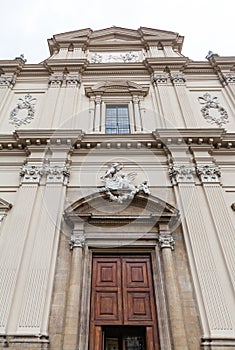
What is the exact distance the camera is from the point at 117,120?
13.6 meters

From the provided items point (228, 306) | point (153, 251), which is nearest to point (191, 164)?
point (153, 251)

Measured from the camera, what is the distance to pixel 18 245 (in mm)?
8500

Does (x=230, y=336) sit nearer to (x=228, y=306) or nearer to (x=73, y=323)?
(x=228, y=306)

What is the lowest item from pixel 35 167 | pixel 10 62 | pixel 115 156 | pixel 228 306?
pixel 228 306

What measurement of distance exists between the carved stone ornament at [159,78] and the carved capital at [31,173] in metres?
7.79

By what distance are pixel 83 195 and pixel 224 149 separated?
19.0 feet

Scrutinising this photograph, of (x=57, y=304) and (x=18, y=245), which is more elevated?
(x=18, y=245)

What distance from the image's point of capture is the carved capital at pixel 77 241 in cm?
862

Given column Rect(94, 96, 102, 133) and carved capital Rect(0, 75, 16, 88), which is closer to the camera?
column Rect(94, 96, 102, 133)

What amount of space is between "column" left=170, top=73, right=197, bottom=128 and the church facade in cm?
8

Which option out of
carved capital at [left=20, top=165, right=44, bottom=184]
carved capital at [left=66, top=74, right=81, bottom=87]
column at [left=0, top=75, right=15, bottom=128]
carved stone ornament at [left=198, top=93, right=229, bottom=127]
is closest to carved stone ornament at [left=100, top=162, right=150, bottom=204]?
carved capital at [left=20, top=165, right=44, bottom=184]

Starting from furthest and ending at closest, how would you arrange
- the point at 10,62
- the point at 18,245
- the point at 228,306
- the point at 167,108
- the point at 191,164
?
the point at 10,62 → the point at 167,108 → the point at 191,164 → the point at 18,245 → the point at 228,306

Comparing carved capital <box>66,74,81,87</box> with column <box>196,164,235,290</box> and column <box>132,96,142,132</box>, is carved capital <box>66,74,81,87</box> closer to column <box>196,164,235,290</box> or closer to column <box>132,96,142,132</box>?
column <box>132,96,142,132</box>

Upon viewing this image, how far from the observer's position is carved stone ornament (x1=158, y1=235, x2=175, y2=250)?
865 cm
